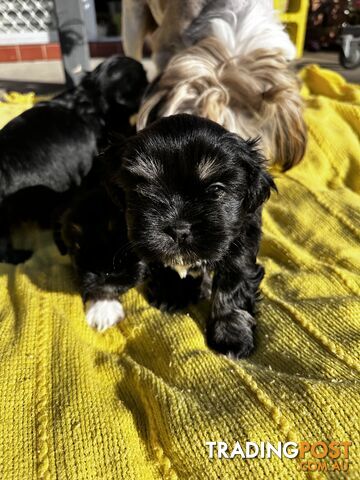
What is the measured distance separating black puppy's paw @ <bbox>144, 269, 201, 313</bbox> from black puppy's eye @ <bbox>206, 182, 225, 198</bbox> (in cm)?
63

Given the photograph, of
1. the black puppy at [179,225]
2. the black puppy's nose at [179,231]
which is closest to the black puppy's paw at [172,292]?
the black puppy at [179,225]

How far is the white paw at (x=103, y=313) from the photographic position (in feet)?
6.72

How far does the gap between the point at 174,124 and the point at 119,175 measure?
29 centimetres

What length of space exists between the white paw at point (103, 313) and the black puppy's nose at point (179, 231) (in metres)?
0.68

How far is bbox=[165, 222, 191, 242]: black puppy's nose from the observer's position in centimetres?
153

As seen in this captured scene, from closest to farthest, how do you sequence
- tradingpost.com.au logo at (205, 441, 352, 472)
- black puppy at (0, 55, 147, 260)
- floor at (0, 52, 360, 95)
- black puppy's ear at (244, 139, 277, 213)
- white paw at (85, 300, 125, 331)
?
tradingpost.com.au logo at (205, 441, 352, 472)
black puppy's ear at (244, 139, 277, 213)
white paw at (85, 300, 125, 331)
black puppy at (0, 55, 147, 260)
floor at (0, 52, 360, 95)

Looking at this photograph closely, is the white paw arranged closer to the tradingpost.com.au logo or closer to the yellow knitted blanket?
the yellow knitted blanket

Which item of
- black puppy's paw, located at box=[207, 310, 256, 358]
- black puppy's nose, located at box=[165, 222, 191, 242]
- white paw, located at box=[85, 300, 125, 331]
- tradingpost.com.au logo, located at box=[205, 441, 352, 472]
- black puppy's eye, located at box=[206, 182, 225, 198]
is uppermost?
black puppy's eye, located at box=[206, 182, 225, 198]

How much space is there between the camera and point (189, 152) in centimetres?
154

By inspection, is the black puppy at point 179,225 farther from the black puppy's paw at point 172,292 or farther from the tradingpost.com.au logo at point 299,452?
the tradingpost.com.au logo at point 299,452

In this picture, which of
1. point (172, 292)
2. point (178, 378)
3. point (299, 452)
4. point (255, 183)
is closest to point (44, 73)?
point (172, 292)

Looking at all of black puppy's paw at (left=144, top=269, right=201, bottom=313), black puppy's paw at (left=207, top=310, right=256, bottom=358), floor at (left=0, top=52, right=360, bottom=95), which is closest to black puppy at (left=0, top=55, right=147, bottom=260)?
black puppy's paw at (left=144, top=269, right=201, bottom=313)

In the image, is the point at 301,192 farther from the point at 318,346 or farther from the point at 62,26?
the point at 62,26

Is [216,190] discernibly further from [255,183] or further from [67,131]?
[67,131]
